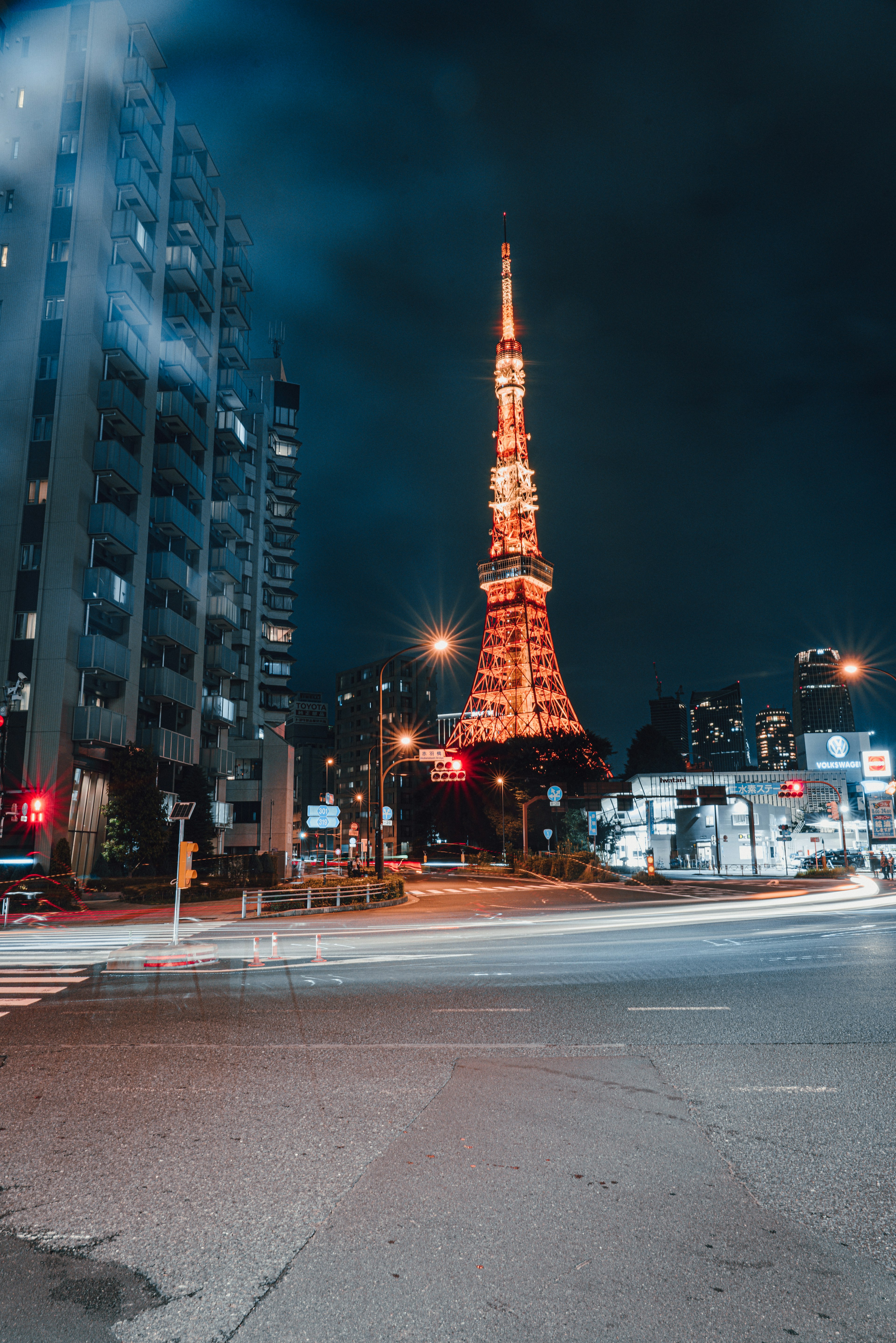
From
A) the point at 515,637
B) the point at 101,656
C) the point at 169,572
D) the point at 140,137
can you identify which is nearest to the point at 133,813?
the point at 101,656

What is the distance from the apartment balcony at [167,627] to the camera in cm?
4400

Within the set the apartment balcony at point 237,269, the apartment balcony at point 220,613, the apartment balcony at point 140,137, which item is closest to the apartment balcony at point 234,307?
the apartment balcony at point 237,269

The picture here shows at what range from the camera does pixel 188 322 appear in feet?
164

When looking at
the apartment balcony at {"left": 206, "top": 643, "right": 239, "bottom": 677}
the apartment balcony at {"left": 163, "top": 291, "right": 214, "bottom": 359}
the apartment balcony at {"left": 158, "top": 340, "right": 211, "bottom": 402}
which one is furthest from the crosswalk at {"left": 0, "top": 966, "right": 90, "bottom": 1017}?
the apartment balcony at {"left": 163, "top": 291, "right": 214, "bottom": 359}

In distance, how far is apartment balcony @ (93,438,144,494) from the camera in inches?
1535

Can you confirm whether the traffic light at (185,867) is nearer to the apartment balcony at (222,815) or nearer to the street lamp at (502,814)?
the apartment balcony at (222,815)

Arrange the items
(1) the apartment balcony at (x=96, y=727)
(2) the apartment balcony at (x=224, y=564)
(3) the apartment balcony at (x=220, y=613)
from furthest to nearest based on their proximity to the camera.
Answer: (2) the apartment balcony at (x=224, y=564) < (3) the apartment balcony at (x=220, y=613) < (1) the apartment balcony at (x=96, y=727)

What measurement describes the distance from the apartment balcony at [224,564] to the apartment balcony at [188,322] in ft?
42.5

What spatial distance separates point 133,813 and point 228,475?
2811 cm

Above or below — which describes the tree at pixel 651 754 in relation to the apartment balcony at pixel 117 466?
below

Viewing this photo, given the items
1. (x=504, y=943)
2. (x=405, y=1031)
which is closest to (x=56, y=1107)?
(x=405, y=1031)

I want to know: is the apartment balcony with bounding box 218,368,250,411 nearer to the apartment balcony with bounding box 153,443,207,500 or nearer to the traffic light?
the apartment balcony with bounding box 153,443,207,500

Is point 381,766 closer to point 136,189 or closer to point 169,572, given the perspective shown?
point 169,572

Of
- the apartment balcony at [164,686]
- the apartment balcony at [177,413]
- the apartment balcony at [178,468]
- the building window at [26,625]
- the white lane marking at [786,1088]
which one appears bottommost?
the white lane marking at [786,1088]
